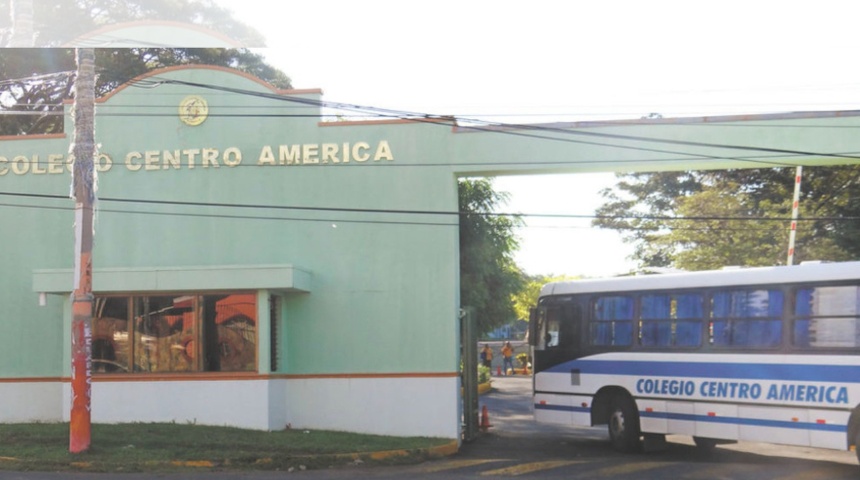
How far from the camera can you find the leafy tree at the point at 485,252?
100 ft

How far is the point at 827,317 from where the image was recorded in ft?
48.0

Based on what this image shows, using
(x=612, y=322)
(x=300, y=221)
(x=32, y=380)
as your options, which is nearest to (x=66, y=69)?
(x=32, y=380)

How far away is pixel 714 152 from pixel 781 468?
6.36 meters

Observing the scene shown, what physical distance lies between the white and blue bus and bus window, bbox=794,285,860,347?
17 mm

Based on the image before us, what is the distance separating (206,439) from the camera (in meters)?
16.3

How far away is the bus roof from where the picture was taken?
1472cm

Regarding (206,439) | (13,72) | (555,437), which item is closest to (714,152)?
(555,437)

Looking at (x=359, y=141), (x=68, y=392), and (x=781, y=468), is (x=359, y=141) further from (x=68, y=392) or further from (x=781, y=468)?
(x=781, y=468)

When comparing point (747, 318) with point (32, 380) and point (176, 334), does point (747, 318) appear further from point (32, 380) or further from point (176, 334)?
point (32, 380)

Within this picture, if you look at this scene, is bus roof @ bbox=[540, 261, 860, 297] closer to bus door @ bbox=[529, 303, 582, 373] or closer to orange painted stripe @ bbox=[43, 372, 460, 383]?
bus door @ bbox=[529, 303, 582, 373]

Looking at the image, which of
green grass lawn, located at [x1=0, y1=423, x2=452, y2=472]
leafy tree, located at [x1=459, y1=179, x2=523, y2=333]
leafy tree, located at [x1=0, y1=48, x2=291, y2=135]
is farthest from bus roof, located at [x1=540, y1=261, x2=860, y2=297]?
leafy tree, located at [x1=0, y1=48, x2=291, y2=135]

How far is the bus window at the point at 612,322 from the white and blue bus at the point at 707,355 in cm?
2

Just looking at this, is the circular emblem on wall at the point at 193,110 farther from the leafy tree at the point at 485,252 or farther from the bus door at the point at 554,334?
the leafy tree at the point at 485,252

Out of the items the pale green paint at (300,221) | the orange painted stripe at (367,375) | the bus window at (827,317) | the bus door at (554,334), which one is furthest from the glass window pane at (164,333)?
the bus window at (827,317)
